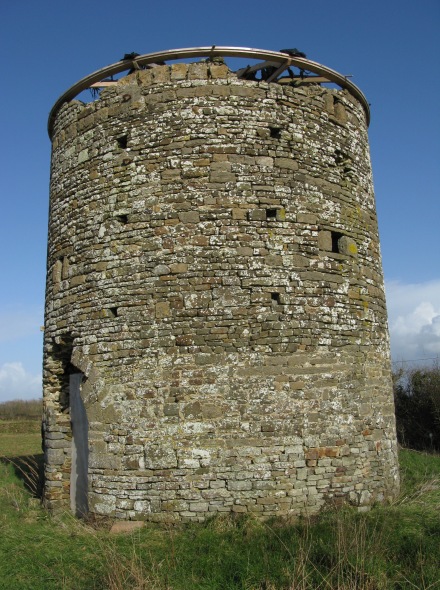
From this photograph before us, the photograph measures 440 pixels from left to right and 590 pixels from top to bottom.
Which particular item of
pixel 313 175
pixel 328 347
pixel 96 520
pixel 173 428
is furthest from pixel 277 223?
pixel 96 520

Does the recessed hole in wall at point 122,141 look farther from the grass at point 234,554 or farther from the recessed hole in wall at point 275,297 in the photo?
the grass at point 234,554

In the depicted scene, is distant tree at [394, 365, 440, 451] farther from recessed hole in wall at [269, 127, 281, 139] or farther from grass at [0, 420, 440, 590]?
recessed hole in wall at [269, 127, 281, 139]

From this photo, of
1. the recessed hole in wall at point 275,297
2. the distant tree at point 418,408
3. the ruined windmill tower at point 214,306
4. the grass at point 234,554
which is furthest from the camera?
the distant tree at point 418,408

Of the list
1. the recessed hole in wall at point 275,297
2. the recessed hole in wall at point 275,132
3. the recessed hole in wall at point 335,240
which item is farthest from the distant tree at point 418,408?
the recessed hole in wall at point 275,132

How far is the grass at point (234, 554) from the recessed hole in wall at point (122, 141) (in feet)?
16.3

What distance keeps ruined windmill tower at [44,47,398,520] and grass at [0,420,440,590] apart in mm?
376

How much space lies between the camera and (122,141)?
754 centimetres

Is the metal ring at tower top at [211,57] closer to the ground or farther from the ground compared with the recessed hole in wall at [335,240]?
farther from the ground

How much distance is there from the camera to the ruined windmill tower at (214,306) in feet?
21.4

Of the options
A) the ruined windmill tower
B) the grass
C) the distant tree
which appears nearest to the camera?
the grass

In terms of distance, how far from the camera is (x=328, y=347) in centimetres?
704

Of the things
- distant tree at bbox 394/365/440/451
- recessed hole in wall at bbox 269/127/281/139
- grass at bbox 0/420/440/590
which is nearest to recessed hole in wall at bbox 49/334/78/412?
grass at bbox 0/420/440/590

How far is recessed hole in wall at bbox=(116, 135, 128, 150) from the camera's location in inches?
294

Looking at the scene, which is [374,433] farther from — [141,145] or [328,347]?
[141,145]
